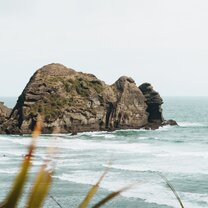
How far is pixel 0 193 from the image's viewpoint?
34250 millimetres

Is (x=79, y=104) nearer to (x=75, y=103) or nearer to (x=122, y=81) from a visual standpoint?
(x=75, y=103)

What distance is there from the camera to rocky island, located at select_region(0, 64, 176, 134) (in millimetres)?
90094

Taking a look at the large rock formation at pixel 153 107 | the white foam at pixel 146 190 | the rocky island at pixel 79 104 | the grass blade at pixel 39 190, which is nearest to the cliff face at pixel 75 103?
the rocky island at pixel 79 104

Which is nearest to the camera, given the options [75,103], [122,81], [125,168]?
[125,168]

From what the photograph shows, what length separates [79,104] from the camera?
94250mm

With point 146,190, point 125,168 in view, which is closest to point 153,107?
point 125,168

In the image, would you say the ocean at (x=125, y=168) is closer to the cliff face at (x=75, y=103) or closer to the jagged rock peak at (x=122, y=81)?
the cliff face at (x=75, y=103)

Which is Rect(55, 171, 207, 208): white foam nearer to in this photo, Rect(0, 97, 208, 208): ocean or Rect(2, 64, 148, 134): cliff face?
Rect(0, 97, 208, 208): ocean

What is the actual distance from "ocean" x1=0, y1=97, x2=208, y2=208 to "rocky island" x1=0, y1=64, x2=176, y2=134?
5799 millimetres

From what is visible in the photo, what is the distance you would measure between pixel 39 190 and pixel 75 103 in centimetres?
9312

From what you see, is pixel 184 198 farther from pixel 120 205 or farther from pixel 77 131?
pixel 77 131

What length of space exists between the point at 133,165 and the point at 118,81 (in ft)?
187

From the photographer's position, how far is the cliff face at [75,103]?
8994cm

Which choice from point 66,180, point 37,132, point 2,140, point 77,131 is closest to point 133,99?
point 77,131
